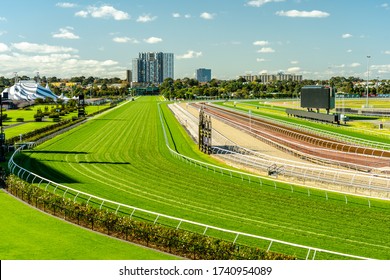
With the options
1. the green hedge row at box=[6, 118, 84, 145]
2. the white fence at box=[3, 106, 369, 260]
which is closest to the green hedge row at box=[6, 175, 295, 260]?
the white fence at box=[3, 106, 369, 260]

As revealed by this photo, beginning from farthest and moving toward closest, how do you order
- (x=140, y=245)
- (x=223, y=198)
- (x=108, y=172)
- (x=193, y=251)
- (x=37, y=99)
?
(x=37, y=99)
(x=108, y=172)
(x=223, y=198)
(x=140, y=245)
(x=193, y=251)

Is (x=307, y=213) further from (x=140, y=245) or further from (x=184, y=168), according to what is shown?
(x=184, y=168)

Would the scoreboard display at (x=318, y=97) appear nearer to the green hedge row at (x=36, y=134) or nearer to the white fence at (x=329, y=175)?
the white fence at (x=329, y=175)

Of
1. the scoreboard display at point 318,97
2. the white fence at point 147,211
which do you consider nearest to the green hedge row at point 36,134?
the white fence at point 147,211

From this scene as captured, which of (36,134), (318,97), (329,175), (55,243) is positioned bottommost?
(55,243)

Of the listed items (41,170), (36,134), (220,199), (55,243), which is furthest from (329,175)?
(36,134)

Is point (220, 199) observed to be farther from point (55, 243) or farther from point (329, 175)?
point (55, 243)

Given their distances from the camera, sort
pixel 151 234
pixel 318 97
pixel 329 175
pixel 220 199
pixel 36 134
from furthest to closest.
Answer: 1. pixel 318 97
2. pixel 36 134
3. pixel 329 175
4. pixel 220 199
5. pixel 151 234

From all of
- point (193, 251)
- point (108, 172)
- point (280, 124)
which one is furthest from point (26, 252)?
point (280, 124)
